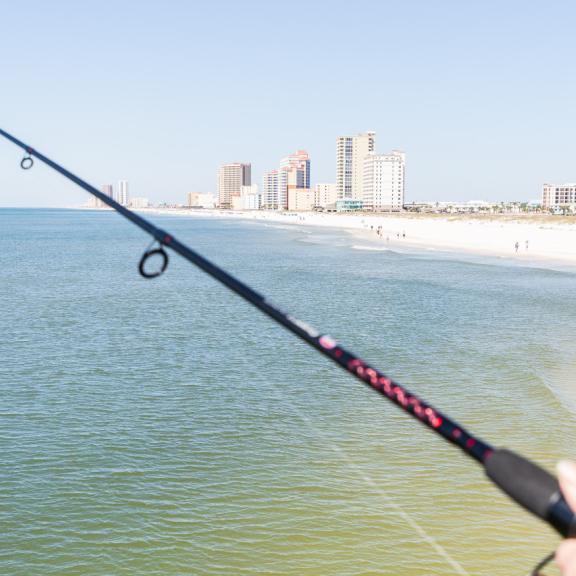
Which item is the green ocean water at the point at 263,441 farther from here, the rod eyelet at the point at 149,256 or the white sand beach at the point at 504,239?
the white sand beach at the point at 504,239

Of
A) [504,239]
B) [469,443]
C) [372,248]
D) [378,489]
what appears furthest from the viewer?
[504,239]

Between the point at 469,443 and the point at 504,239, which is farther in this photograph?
the point at 504,239

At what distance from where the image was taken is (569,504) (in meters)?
1.76

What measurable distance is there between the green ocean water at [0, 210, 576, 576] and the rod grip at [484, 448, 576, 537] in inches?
315

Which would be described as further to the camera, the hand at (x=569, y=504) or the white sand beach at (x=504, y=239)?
the white sand beach at (x=504, y=239)

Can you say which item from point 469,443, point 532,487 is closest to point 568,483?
point 532,487

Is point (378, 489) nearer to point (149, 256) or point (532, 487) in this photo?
point (149, 256)

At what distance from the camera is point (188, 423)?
51.2 feet

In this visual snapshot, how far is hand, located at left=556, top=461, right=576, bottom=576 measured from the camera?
1.70 meters

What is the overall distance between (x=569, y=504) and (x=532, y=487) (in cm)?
16

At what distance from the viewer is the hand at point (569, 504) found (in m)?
1.70

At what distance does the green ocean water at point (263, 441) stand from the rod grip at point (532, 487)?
799 centimetres

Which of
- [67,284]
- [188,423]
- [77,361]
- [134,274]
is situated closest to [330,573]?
[188,423]

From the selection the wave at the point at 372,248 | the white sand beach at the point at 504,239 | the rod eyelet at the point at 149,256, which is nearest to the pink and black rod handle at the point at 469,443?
the rod eyelet at the point at 149,256
